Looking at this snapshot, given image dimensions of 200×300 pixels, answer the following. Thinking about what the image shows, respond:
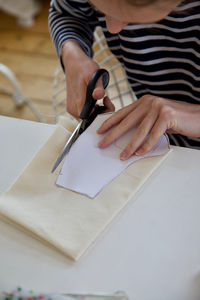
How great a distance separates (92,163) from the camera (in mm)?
598

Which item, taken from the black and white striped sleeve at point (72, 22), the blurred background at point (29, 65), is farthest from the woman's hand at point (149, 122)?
the blurred background at point (29, 65)

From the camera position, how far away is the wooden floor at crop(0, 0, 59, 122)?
1.85 metres

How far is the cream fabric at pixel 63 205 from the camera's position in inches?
19.9

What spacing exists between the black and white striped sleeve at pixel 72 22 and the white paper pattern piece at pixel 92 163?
0.32 meters

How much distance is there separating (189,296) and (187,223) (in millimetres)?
104

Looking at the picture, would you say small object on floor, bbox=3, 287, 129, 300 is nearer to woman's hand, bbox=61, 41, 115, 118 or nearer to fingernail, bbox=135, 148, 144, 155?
fingernail, bbox=135, 148, 144, 155

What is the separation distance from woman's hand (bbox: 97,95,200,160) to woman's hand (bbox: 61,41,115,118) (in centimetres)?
8

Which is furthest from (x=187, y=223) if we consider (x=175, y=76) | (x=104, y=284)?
(x=175, y=76)

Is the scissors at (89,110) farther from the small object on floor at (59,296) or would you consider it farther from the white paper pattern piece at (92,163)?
the small object on floor at (59,296)

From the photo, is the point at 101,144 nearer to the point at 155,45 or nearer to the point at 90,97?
the point at 90,97

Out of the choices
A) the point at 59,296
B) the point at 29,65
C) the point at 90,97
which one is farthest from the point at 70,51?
the point at 29,65

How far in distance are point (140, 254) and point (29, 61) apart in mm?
1814

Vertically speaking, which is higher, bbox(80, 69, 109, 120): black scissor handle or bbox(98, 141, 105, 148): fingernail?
bbox(80, 69, 109, 120): black scissor handle

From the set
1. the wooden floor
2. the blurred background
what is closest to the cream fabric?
the blurred background
